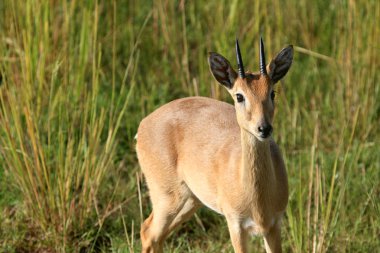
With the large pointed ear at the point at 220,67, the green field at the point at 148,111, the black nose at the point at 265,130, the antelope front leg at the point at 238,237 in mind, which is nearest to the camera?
the black nose at the point at 265,130

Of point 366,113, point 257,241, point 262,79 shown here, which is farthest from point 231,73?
point 366,113

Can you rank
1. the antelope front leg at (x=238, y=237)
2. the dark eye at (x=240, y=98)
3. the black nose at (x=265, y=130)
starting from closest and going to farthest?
the black nose at (x=265, y=130)
the dark eye at (x=240, y=98)
the antelope front leg at (x=238, y=237)

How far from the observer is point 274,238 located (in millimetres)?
4711

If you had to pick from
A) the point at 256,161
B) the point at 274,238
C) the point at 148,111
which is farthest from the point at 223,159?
the point at 148,111

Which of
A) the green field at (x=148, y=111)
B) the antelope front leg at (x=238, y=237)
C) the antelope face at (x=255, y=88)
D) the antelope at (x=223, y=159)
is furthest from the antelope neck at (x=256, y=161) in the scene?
the green field at (x=148, y=111)

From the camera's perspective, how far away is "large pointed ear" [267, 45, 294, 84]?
4.50 metres

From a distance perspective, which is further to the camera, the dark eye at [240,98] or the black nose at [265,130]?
the dark eye at [240,98]

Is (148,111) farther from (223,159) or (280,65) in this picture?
(280,65)

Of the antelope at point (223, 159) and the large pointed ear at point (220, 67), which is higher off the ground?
the large pointed ear at point (220, 67)

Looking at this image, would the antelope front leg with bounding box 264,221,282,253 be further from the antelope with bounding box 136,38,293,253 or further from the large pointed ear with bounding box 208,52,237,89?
the large pointed ear with bounding box 208,52,237,89

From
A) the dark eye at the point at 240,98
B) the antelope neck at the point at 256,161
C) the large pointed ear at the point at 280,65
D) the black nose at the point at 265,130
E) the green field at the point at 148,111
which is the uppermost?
the large pointed ear at the point at 280,65

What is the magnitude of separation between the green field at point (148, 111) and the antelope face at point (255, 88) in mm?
761

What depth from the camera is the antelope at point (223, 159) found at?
4.38m

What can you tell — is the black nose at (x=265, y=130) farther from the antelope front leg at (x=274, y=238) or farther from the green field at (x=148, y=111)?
the green field at (x=148, y=111)
